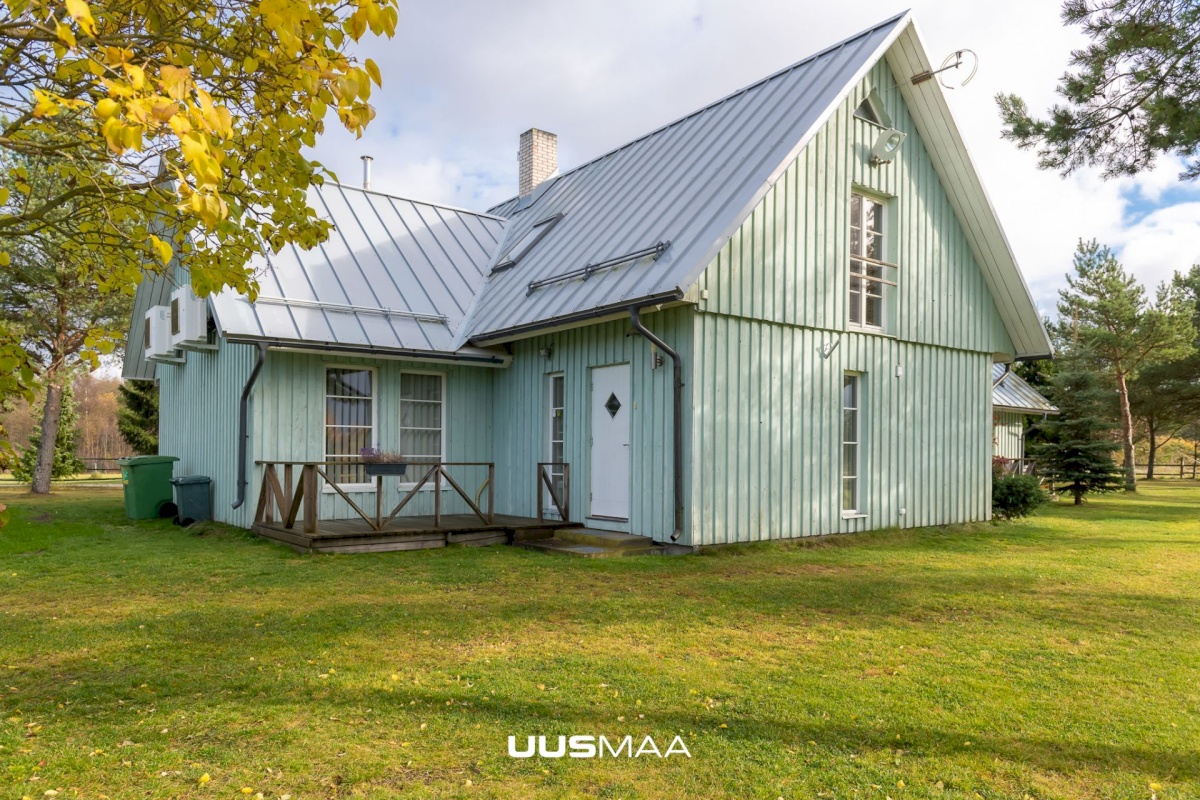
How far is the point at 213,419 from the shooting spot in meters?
13.7

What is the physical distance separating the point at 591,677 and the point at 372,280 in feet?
32.0

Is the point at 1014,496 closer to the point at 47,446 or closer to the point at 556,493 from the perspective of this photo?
the point at 556,493

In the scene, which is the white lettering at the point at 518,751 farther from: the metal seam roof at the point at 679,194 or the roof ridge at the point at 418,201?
the roof ridge at the point at 418,201

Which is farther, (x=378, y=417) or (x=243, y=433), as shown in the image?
(x=378, y=417)

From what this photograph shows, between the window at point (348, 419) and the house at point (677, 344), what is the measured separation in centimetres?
3

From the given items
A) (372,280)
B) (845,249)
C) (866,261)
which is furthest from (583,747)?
(372,280)

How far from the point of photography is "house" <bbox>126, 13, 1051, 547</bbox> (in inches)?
419

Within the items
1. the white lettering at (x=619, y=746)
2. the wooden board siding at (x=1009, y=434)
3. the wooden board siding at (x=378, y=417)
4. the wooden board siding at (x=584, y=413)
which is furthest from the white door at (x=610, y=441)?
the wooden board siding at (x=1009, y=434)

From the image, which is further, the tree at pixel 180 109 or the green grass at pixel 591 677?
the green grass at pixel 591 677

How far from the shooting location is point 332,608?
7176 mm

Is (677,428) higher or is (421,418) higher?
(421,418)

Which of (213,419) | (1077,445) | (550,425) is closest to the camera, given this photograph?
(550,425)

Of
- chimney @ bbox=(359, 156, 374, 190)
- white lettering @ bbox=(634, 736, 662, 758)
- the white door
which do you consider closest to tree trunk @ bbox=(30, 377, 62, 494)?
chimney @ bbox=(359, 156, 374, 190)

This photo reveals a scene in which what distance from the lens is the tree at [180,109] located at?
274 centimetres
